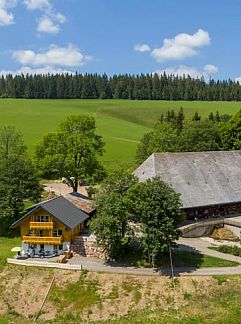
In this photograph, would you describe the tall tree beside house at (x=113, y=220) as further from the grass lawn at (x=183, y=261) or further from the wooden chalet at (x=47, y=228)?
the wooden chalet at (x=47, y=228)

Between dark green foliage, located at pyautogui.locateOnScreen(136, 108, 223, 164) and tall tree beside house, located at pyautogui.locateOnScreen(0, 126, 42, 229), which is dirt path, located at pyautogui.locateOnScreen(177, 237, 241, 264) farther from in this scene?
dark green foliage, located at pyautogui.locateOnScreen(136, 108, 223, 164)

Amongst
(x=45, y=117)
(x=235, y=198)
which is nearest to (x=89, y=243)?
(x=235, y=198)

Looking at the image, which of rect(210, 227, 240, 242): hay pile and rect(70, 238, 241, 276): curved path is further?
rect(210, 227, 240, 242): hay pile

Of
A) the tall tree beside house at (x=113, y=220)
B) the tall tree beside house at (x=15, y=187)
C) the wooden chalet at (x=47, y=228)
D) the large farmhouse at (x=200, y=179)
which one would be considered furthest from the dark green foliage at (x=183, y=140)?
the wooden chalet at (x=47, y=228)

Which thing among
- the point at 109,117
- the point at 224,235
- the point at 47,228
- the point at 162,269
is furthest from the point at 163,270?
the point at 109,117

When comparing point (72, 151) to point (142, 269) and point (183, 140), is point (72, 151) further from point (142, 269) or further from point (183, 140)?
point (183, 140)

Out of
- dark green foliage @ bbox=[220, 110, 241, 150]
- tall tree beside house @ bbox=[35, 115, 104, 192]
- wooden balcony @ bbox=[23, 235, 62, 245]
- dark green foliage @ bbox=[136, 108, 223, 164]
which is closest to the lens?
wooden balcony @ bbox=[23, 235, 62, 245]

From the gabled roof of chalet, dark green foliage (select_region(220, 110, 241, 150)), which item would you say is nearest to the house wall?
the gabled roof of chalet
